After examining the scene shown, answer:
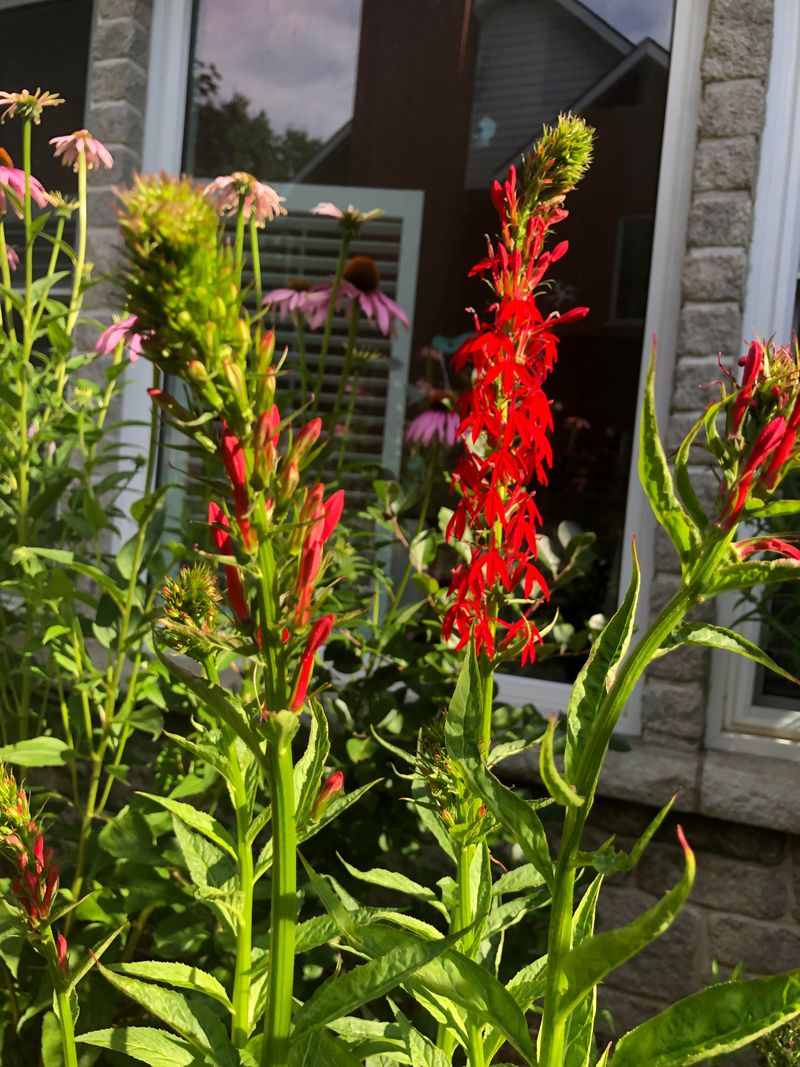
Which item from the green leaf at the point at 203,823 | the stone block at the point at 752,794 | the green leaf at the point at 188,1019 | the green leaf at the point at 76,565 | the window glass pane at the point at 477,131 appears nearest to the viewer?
the green leaf at the point at 188,1019

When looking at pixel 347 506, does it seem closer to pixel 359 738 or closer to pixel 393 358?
pixel 393 358

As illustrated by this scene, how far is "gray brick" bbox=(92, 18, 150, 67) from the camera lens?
2.34m

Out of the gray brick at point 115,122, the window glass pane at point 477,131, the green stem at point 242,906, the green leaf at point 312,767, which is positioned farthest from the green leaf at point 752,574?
the gray brick at point 115,122

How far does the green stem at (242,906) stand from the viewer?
68 centimetres

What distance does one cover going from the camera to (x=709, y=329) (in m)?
1.85

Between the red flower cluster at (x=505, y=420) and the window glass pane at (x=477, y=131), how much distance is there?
1438mm

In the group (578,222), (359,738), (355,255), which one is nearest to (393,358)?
(355,255)

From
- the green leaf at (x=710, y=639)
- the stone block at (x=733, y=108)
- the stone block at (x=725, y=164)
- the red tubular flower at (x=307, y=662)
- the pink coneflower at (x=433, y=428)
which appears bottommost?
the red tubular flower at (x=307, y=662)

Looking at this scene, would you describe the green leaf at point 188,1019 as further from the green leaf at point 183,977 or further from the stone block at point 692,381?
the stone block at point 692,381

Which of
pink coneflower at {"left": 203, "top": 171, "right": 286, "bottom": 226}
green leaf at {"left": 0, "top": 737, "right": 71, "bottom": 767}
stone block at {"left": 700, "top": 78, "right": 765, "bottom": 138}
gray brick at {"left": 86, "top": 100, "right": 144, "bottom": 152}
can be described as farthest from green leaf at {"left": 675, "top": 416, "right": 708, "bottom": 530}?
gray brick at {"left": 86, "top": 100, "right": 144, "bottom": 152}

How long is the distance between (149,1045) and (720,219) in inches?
68.6

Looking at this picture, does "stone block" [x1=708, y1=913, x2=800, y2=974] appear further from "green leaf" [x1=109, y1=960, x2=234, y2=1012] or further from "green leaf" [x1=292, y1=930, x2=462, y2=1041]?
"green leaf" [x1=292, y1=930, x2=462, y2=1041]

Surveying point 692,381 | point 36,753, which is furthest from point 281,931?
point 692,381

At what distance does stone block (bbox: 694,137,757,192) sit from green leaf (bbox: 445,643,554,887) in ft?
5.16
